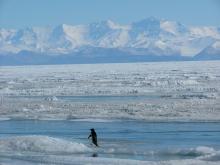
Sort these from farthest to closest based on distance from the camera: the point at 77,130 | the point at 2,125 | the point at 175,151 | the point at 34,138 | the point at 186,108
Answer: the point at 186,108 → the point at 2,125 → the point at 77,130 → the point at 34,138 → the point at 175,151

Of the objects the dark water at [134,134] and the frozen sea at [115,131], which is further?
the dark water at [134,134]

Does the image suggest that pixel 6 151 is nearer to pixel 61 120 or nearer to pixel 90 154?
pixel 90 154

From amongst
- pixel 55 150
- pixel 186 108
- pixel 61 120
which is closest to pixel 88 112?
pixel 61 120

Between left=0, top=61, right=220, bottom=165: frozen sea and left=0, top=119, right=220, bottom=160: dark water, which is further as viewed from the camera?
left=0, top=119, right=220, bottom=160: dark water

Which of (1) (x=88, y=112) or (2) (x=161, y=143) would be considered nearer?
(2) (x=161, y=143)

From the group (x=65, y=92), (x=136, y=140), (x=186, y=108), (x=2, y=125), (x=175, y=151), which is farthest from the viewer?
(x=65, y=92)

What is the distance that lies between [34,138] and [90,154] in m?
2.12

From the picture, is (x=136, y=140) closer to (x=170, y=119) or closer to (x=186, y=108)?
(x=170, y=119)

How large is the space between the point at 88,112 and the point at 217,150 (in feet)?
41.4

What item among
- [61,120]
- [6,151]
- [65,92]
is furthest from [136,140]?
[65,92]

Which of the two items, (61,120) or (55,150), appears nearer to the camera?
(55,150)

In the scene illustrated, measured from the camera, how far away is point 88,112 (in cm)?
3006

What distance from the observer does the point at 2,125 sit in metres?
26.7

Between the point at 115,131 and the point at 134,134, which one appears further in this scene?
the point at 115,131
